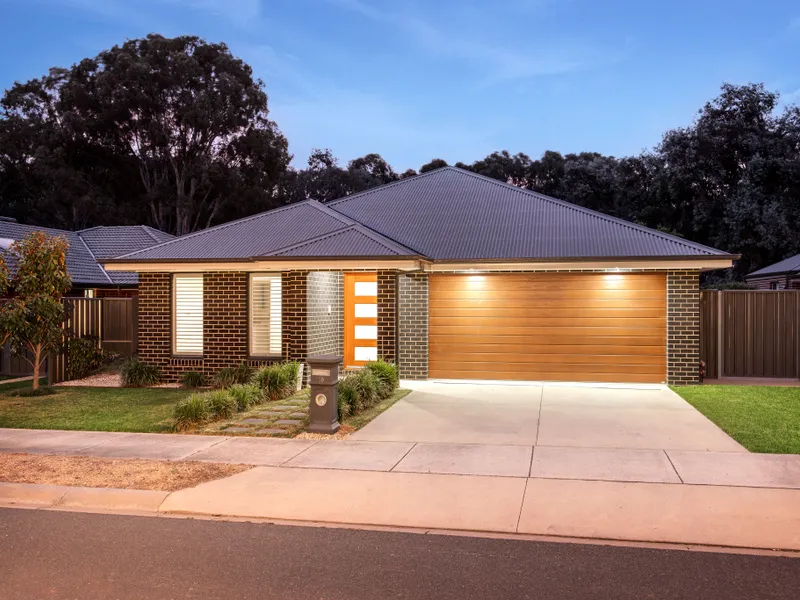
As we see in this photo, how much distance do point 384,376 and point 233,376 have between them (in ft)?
10.7

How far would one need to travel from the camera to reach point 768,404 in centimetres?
1281

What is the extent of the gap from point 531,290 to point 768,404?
528cm

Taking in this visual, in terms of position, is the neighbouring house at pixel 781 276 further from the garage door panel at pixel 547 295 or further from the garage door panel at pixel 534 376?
the garage door panel at pixel 534 376

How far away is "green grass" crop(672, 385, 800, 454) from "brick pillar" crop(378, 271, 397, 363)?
598 cm

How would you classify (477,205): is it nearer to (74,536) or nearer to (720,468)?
(720,468)

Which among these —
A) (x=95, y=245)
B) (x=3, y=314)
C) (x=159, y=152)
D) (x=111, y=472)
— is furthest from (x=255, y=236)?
(x=159, y=152)

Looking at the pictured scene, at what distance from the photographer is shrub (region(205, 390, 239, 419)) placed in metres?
11.5

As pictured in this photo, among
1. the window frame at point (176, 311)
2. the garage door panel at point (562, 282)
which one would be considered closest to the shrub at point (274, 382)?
the window frame at point (176, 311)

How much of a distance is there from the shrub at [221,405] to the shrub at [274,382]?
152cm

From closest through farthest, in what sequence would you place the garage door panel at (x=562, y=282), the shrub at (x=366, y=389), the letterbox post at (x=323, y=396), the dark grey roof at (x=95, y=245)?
the letterbox post at (x=323, y=396), the shrub at (x=366, y=389), the garage door panel at (x=562, y=282), the dark grey roof at (x=95, y=245)

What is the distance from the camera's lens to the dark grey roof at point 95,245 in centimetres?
2400

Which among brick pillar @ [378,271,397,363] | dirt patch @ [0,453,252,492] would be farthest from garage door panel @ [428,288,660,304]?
dirt patch @ [0,453,252,492]

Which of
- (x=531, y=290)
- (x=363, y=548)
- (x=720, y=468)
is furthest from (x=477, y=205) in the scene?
(x=363, y=548)

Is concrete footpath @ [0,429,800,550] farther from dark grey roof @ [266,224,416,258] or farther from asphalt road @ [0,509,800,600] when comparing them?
dark grey roof @ [266,224,416,258]
